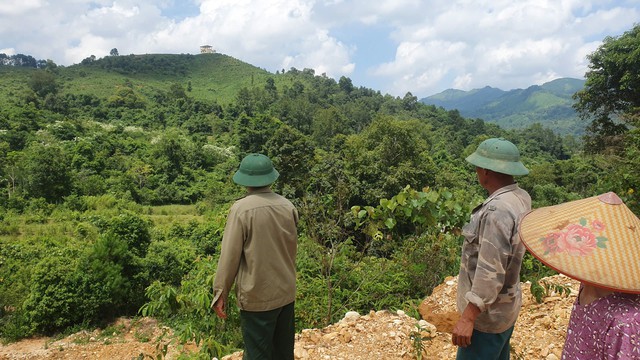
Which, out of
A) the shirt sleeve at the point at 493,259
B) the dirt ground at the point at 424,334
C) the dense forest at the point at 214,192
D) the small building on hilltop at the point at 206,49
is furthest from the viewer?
the small building on hilltop at the point at 206,49

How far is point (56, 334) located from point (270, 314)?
1119cm

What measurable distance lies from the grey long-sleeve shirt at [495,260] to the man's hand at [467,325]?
1.2 inches

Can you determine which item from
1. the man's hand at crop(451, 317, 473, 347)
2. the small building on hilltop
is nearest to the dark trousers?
the man's hand at crop(451, 317, 473, 347)

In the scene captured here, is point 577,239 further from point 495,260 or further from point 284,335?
point 284,335

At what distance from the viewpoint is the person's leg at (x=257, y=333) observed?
2025 millimetres

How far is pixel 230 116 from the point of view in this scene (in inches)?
1724

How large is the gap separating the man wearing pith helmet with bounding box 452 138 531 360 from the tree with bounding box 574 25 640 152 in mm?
15785

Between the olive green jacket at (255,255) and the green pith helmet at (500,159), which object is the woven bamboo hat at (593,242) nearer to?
the green pith helmet at (500,159)

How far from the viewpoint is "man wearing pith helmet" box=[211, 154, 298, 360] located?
1959mm

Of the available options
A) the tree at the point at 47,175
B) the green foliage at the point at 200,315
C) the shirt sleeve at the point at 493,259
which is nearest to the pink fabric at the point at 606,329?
the shirt sleeve at the point at 493,259

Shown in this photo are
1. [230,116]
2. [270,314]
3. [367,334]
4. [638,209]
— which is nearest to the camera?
[270,314]

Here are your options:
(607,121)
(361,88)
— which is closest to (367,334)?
(607,121)

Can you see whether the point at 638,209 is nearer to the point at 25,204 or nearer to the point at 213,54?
the point at 25,204

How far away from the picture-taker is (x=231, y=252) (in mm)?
1940
